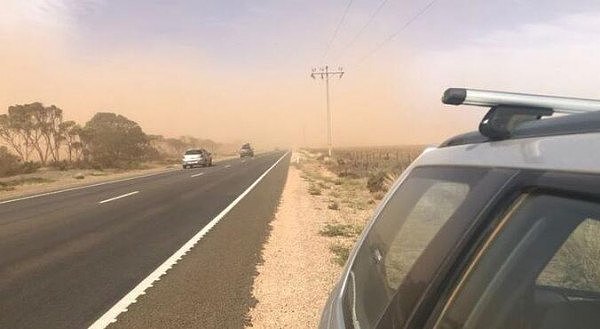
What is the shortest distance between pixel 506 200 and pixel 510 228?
71 mm

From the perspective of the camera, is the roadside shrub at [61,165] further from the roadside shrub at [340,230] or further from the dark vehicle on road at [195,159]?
the roadside shrub at [340,230]

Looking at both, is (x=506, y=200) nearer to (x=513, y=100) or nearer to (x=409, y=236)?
(x=513, y=100)

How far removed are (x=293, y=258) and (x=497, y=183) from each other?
7.42m

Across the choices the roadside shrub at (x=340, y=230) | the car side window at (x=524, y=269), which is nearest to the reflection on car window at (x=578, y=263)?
the car side window at (x=524, y=269)

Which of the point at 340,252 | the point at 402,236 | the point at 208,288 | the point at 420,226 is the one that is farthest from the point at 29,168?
the point at 420,226

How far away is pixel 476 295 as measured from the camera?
59.8 inches

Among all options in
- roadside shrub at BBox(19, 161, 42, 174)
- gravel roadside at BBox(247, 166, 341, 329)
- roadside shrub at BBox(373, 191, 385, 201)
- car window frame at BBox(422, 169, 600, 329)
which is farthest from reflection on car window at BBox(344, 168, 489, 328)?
roadside shrub at BBox(19, 161, 42, 174)

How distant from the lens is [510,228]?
145 centimetres

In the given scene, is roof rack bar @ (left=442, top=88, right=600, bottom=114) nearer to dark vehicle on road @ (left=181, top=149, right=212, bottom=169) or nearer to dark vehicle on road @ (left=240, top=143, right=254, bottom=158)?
dark vehicle on road @ (left=181, top=149, right=212, bottom=169)

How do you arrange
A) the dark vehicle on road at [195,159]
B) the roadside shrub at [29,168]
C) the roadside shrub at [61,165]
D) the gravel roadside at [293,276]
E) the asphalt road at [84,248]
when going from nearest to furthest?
the gravel roadside at [293,276], the asphalt road at [84,248], the roadside shrub at [29,168], the dark vehicle on road at [195,159], the roadside shrub at [61,165]

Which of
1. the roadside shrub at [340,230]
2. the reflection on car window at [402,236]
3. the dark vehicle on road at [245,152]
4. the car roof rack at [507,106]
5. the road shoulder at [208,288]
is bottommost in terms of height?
the dark vehicle on road at [245,152]

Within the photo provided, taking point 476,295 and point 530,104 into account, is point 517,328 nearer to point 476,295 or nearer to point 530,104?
point 476,295

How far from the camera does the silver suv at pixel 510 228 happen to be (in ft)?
4.38

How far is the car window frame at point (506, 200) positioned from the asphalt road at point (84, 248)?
4.65 metres
